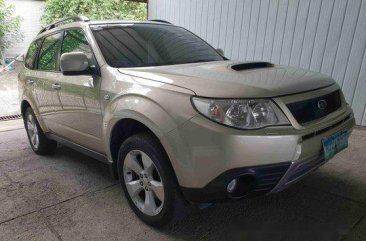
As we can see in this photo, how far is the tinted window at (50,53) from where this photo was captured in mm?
3240

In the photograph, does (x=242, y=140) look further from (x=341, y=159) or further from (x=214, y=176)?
(x=341, y=159)

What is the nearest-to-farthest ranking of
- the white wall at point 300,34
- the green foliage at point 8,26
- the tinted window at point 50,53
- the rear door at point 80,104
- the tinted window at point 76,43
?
the rear door at point 80,104
the tinted window at point 76,43
the tinted window at point 50,53
the white wall at point 300,34
the green foliage at point 8,26

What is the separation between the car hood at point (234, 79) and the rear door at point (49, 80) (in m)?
1.14

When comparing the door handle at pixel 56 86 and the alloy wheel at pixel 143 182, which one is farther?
the door handle at pixel 56 86

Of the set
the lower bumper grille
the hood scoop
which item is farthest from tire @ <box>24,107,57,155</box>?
the lower bumper grille

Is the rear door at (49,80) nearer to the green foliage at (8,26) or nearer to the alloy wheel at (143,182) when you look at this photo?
the alloy wheel at (143,182)

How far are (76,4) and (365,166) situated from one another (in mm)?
11037

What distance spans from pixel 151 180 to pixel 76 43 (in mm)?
1623

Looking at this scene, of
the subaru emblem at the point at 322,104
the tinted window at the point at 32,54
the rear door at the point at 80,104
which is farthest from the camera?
the tinted window at the point at 32,54

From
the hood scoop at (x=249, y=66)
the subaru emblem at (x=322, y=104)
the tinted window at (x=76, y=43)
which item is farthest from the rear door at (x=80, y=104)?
the subaru emblem at (x=322, y=104)

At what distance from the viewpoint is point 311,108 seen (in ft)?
6.48

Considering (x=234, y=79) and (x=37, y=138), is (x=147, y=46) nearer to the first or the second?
(x=234, y=79)

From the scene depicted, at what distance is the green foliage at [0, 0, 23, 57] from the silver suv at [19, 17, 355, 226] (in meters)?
9.37

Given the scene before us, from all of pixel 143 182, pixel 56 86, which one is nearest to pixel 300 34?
pixel 56 86
